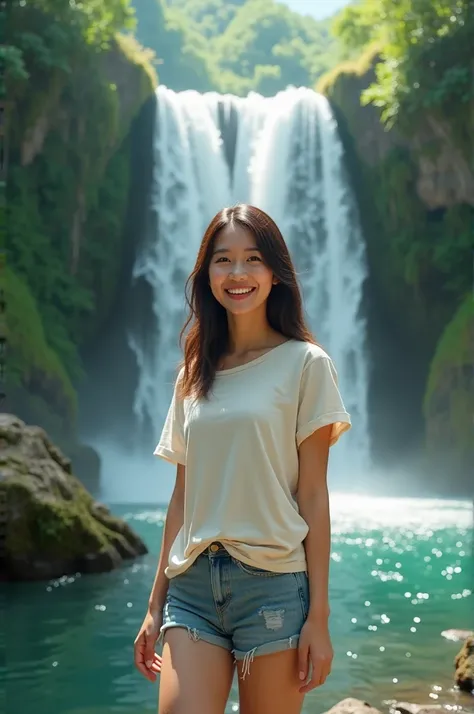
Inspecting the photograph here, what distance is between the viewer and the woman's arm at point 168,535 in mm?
2424

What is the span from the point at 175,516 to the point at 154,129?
21.0 meters

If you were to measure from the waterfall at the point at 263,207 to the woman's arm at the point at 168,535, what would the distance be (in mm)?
18139

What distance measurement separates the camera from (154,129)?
22500 millimetres

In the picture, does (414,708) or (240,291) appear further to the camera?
(414,708)

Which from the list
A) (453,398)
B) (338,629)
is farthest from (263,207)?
(338,629)

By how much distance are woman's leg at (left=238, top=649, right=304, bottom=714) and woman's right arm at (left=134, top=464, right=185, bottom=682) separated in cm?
32

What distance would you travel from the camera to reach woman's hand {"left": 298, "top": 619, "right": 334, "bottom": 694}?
82.9 inches

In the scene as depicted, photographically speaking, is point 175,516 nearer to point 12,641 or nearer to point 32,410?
point 12,641

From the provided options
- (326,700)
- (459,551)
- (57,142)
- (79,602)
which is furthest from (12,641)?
(57,142)

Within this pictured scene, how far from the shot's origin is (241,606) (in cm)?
216

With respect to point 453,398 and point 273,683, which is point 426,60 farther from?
point 273,683

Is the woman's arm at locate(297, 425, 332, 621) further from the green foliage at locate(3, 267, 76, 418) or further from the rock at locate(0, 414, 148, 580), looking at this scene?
the green foliage at locate(3, 267, 76, 418)

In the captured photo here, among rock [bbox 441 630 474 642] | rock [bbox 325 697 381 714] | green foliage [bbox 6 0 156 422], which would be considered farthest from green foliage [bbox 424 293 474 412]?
rock [bbox 325 697 381 714]

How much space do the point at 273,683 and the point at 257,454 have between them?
1.75 ft
